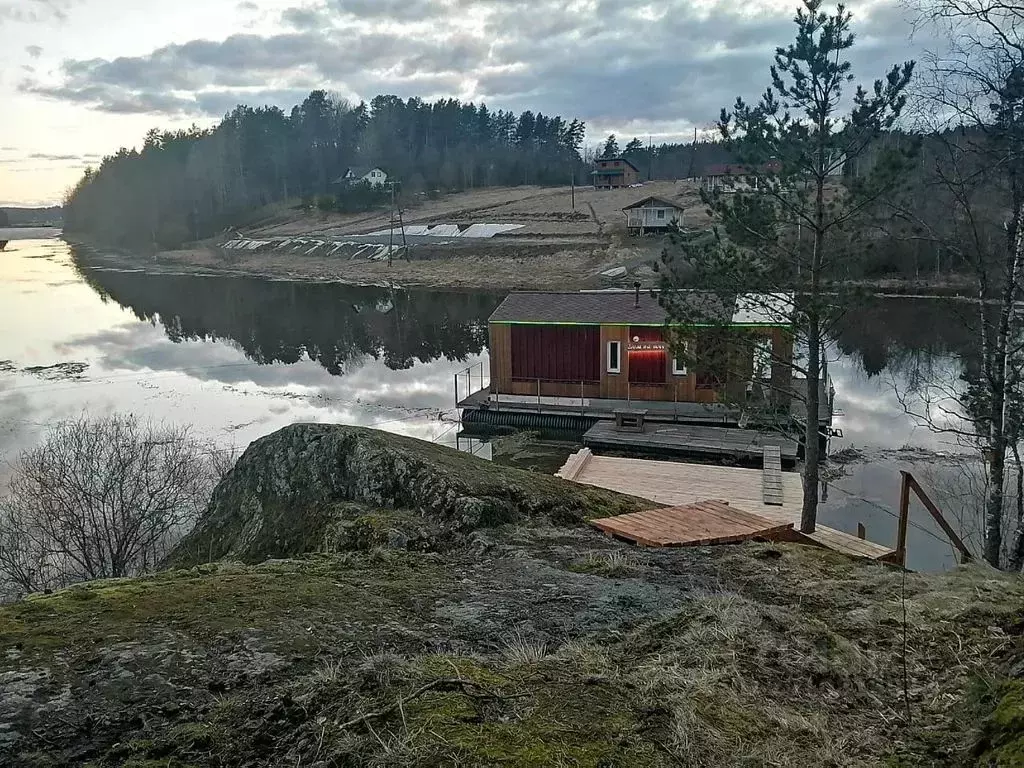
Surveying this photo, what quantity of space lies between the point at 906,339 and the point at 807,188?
28.5 meters

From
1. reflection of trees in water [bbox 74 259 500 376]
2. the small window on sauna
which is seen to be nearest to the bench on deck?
the small window on sauna

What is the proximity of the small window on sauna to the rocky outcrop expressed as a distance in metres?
16.0

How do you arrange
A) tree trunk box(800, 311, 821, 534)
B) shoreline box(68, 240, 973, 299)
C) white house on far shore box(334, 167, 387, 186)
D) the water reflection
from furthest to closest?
white house on far shore box(334, 167, 387, 186) → shoreline box(68, 240, 973, 299) → the water reflection → tree trunk box(800, 311, 821, 534)

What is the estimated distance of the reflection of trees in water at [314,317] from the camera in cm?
4025

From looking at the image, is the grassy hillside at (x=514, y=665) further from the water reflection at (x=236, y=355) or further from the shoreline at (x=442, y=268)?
the shoreline at (x=442, y=268)

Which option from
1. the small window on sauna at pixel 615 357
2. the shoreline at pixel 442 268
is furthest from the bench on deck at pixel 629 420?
the shoreline at pixel 442 268

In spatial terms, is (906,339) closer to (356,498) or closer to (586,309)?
(586,309)

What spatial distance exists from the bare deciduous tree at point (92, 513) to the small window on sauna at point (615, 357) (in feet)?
45.1

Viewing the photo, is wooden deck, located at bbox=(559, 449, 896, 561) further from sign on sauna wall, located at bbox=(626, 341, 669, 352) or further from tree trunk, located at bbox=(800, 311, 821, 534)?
sign on sauna wall, located at bbox=(626, 341, 669, 352)

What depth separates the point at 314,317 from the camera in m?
51.6

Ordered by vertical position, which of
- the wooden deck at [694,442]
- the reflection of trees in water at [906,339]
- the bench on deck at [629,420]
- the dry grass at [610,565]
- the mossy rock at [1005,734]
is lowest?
A: the wooden deck at [694,442]

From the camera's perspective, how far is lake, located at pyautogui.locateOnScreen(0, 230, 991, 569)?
22.7m

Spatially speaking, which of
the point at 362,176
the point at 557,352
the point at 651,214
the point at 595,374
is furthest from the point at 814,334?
the point at 362,176

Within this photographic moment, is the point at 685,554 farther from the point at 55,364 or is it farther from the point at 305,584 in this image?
the point at 55,364
